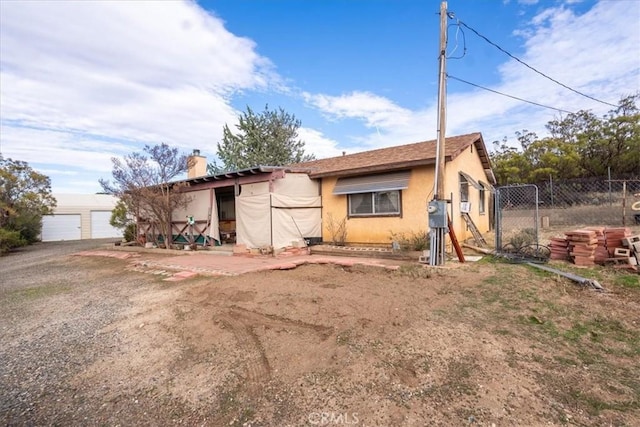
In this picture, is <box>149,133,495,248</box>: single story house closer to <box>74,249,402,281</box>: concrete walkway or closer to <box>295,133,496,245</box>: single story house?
<box>295,133,496,245</box>: single story house

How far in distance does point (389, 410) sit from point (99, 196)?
101 ft

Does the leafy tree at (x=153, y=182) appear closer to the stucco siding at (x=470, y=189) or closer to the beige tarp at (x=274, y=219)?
the beige tarp at (x=274, y=219)

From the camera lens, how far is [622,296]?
14.6ft

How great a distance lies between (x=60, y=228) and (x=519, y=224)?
3046 centimetres

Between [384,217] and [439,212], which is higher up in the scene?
[439,212]

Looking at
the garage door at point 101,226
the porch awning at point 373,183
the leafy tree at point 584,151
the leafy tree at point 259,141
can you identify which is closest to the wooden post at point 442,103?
the porch awning at point 373,183

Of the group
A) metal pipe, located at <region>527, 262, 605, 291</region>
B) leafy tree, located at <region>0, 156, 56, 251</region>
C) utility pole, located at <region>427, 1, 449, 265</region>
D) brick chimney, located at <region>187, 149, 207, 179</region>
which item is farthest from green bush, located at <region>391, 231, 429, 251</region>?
leafy tree, located at <region>0, 156, 56, 251</region>

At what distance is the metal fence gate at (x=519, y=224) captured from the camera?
753cm

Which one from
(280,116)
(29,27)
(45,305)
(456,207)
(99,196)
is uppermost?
(280,116)

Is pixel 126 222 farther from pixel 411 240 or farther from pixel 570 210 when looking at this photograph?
pixel 570 210

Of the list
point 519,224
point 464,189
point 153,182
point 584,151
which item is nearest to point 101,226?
point 153,182

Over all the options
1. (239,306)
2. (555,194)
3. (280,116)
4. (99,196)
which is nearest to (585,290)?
(239,306)

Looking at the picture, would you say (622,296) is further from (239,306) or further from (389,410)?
(239,306)

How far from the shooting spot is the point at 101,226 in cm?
2464
